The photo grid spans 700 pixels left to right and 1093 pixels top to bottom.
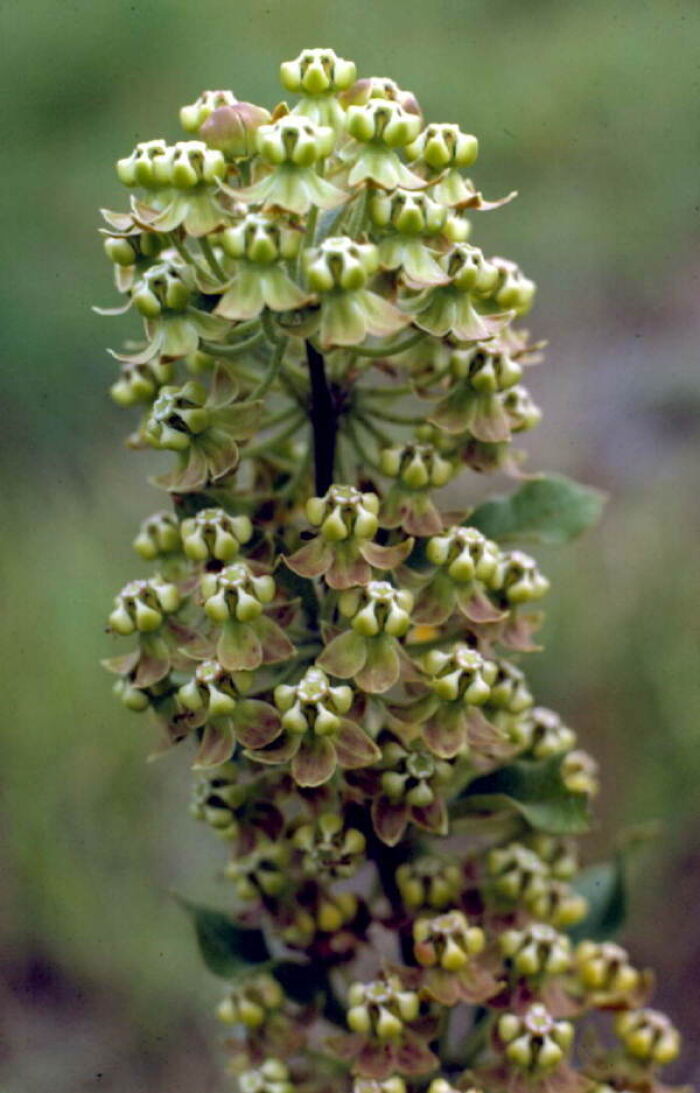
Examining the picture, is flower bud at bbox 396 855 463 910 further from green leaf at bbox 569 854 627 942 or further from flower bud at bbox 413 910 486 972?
green leaf at bbox 569 854 627 942

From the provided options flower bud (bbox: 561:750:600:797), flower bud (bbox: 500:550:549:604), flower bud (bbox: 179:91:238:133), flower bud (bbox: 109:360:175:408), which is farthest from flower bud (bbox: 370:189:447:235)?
flower bud (bbox: 561:750:600:797)

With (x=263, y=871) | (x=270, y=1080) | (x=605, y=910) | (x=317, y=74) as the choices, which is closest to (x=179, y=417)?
(x=317, y=74)

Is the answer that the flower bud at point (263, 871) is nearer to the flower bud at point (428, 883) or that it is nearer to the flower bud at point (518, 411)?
the flower bud at point (428, 883)

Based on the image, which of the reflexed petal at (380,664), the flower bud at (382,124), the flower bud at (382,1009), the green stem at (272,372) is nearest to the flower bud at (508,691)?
the reflexed petal at (380,664)

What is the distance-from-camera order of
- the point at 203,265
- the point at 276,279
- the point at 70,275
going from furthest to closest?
the point at 70,275, the point at 203,265, the point at 276,279

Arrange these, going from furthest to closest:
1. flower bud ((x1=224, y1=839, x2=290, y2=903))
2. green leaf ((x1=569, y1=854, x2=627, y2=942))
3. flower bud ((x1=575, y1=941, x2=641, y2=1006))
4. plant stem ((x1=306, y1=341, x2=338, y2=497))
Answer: green leaf ((x1=569, y1=854, x2=627, y2=942))
flower bud ((x1=575, y1=941, x2=641, y2=1006))
flower bud ((x1=224, y1=839, x2=290, y2=903))
plant stem ((x1=306, y1=341, x2=338, y2=497))

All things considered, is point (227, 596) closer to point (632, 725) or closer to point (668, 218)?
point (632, 725)

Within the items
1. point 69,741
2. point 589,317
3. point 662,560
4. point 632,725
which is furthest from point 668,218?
point 69,741
